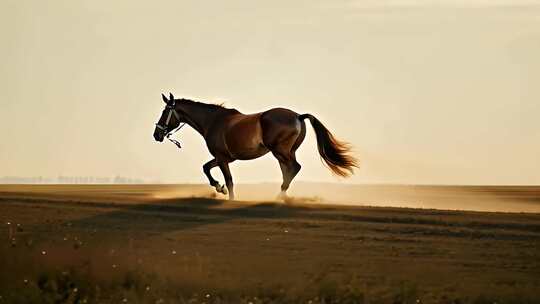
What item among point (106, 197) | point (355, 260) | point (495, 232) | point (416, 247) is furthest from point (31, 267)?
point (106, 197)

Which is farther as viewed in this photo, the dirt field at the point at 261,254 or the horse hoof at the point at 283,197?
the horse hoof at the point at 283,197

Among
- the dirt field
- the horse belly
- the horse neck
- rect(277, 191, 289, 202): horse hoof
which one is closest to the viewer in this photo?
the dirt field

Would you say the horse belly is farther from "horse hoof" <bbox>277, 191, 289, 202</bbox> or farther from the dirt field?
the dirt field

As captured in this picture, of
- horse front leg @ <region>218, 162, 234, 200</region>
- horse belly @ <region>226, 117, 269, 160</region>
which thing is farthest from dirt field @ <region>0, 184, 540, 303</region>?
horse belly @ <region>226, 117, 269, 160</region>

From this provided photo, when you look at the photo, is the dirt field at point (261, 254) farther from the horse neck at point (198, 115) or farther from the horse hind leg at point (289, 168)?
the horse neck at point (198, 115)

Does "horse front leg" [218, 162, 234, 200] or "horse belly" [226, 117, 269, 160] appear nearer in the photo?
"horse belly" [226, 117, 269, 160]

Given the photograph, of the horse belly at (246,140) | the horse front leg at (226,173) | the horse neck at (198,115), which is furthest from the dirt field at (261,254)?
the horse neck at (198,115)

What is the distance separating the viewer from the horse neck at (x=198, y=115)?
87.7ft

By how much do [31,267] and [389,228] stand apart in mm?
8066

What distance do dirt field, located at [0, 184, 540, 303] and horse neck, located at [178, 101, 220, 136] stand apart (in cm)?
233

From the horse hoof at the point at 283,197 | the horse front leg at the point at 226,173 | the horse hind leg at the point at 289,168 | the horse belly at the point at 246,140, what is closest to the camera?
the horse hind leg at the point at 289,168

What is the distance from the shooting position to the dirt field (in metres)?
14.0

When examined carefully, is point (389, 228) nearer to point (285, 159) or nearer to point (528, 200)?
point (285, 159)

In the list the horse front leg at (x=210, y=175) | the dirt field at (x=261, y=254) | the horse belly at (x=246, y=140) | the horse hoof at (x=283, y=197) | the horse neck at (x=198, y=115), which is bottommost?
the dirt field at (x=261, y=254)
